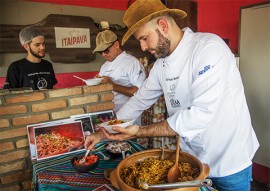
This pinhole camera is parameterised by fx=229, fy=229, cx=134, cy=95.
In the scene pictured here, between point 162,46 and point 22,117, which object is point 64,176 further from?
point 162,46

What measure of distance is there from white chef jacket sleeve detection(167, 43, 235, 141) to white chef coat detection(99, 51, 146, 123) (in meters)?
1.33

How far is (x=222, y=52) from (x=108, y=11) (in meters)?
1.57

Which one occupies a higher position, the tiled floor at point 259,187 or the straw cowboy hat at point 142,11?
the straw cowboy hat at point 142,11

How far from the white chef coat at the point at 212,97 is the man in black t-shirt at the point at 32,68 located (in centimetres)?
102

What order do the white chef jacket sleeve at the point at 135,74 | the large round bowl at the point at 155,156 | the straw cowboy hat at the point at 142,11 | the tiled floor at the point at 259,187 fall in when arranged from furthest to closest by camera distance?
the tiled floor at the point at 259,187
the white chef jacket sleeve at the point at 135,74
the straw cowboy hat at the point at 142,11
the large round bowl at the point at 155,156

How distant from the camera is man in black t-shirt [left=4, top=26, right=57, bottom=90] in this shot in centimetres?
180

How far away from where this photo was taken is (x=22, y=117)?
159cm

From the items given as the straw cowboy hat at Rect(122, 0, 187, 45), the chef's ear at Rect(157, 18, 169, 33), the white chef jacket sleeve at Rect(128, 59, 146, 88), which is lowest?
the white chef jacket sleeve at Rect(128, 59, 146, 88)

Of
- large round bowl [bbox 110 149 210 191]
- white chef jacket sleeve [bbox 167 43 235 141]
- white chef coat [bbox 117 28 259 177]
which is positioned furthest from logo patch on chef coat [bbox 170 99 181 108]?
large round bowl [bbox 110 149 210 191]

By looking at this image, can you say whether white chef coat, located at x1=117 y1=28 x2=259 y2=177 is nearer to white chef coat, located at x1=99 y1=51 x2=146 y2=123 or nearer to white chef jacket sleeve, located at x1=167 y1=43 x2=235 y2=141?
white chef jacket sleeve, located at x1=167 y1=43 x2=235 y2=141

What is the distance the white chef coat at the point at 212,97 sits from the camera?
104cm

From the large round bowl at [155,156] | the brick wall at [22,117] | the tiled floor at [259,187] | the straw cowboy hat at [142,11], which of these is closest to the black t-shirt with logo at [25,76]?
the brick wall at [22,117]

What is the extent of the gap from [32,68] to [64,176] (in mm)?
1036

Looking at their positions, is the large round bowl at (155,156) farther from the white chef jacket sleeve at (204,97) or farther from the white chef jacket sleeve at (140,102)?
the white chef jacket sleeve at (140,102)
